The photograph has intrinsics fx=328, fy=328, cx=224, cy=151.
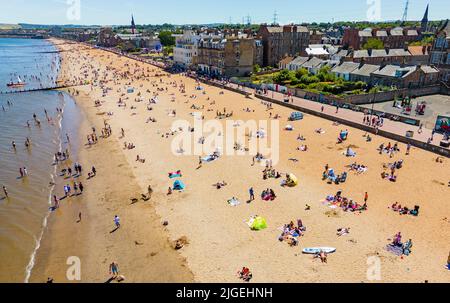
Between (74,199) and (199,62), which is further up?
(199,62)

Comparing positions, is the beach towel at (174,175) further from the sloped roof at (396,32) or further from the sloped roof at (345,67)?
the sloped roof at (396,32)

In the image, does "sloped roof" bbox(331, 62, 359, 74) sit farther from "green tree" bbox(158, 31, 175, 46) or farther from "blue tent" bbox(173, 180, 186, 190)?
"green tree" bbox(158, 31, 175, 46)

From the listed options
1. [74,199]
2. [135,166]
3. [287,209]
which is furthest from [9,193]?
[287,209]

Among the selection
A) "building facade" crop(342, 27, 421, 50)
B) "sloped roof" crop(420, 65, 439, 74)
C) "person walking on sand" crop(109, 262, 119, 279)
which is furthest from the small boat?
"building facade" crop(342, 27, 421, 50)

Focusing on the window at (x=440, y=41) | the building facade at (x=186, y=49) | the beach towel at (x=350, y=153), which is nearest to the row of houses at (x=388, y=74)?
the window at (x=440, y=41)

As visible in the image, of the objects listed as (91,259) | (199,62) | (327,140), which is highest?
(199,62)

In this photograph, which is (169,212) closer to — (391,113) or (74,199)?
(74,199)

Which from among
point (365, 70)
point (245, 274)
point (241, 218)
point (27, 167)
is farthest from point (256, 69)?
point (245, 274)
